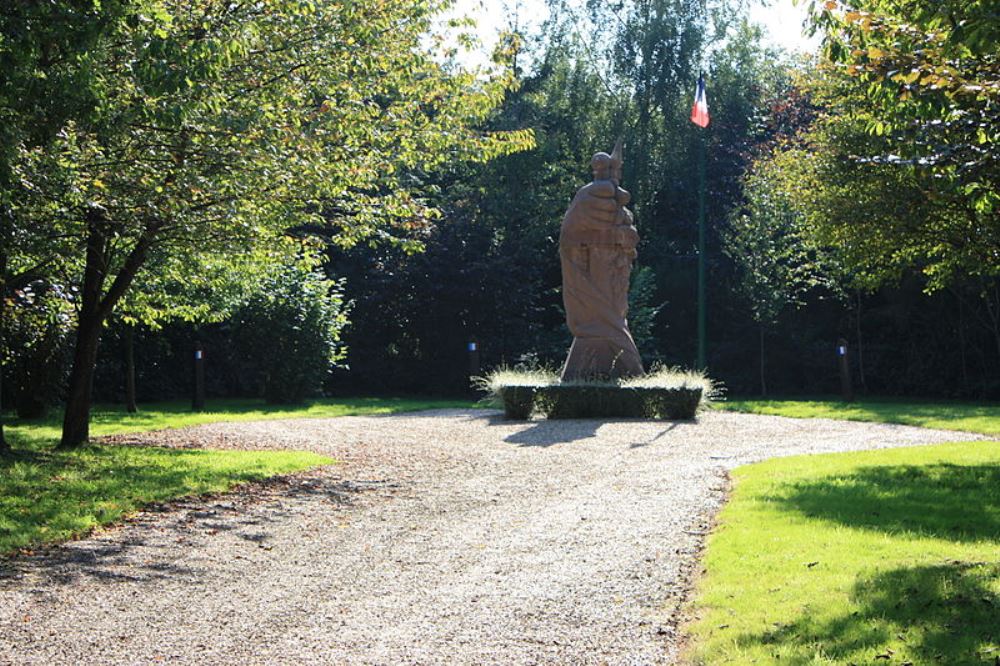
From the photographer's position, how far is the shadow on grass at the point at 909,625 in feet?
17.0

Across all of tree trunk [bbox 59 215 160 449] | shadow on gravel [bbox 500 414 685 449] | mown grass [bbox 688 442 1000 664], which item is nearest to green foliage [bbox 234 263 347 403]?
shadow on gravel [bbox 500 414 685 449]

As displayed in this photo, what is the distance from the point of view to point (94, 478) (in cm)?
1159

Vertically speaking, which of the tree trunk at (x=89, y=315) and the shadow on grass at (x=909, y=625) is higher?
the tree trunk at (x=89, y=315)

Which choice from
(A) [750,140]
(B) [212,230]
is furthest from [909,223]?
(A) [750,140]

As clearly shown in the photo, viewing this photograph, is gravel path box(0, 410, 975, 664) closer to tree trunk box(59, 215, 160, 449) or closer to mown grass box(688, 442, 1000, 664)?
mown grass box(688, 442, 1000, 664)

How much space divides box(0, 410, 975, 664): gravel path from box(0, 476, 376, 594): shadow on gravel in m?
0.02

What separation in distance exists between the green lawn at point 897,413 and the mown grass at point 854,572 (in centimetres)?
697

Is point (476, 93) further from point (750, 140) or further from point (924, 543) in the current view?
point (750, 140)

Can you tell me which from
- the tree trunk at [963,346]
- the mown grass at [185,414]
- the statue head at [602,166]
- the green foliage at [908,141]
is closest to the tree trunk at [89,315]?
the mown grass at [185,414]

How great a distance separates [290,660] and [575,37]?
32754mm

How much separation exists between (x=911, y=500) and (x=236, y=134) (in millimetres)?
7227

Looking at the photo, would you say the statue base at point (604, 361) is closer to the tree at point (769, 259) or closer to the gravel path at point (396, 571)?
the gravel path at point (396, 571)

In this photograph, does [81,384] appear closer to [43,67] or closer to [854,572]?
[43,67]

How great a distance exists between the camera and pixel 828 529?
8461 mm
